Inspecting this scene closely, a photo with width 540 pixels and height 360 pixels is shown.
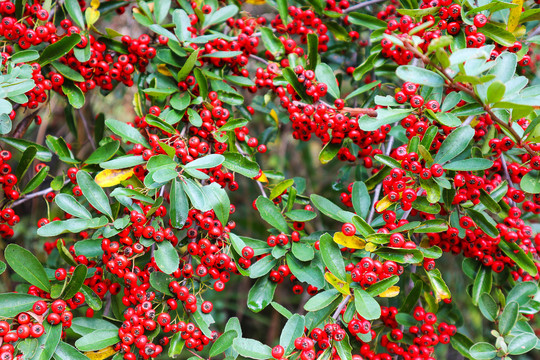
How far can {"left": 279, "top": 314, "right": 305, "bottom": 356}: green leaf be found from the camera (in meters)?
1.44

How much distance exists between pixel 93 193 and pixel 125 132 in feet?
0.86

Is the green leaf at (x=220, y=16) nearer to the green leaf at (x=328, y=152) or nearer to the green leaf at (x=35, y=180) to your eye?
the green leaf at (x=328, y=152)

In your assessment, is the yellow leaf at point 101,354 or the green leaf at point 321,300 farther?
the yellow leaf at point 101,354

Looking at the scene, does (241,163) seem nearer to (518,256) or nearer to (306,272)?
(306,272)

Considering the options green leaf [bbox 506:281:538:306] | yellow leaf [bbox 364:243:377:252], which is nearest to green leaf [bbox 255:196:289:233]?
yellow leaf [bbox 364:243:377:252]

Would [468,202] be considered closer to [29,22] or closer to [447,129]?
[447,129]

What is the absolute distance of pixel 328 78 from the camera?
6.17 feet

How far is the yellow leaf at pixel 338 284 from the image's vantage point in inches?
55.7

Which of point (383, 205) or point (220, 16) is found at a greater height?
point (220, 16)

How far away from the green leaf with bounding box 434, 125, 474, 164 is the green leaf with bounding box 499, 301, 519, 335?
627 millimetres

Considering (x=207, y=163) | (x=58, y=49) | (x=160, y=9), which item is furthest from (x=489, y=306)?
(x=58, y=49)

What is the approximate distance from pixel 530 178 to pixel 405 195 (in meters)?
0.56

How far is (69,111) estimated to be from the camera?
7.80 ft

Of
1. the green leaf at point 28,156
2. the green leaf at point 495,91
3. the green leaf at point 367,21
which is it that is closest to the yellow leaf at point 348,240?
the green leaf at point 495,91
